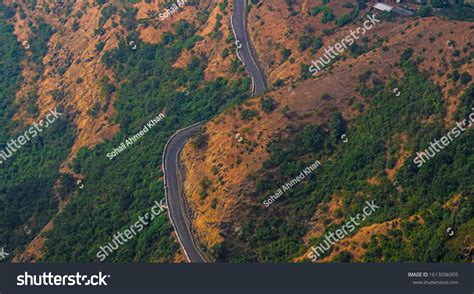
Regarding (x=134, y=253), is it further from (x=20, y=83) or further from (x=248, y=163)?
(x=20, y=83)

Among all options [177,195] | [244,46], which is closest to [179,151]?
[177,195]

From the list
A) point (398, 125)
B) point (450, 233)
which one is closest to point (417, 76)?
point (398, 125)

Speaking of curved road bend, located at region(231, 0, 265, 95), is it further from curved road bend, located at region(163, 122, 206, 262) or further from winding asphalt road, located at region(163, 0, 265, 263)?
curved road bend, located at region(163, 122, 206, 262)

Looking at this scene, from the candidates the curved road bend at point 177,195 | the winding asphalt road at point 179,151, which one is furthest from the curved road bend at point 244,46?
the curved road bend at point 177,195

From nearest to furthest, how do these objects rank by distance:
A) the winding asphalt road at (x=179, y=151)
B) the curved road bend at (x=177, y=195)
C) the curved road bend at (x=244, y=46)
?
the curved road bend at (x=177, y=195), the winding asphalt road at (x=179, y=151), the curved road bend at (x=244, y=46)

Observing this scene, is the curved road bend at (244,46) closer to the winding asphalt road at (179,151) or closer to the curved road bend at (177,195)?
the winding asphalt road at (179,151)

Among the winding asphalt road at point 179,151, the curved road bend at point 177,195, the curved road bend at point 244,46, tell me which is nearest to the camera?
the curved road bend at point 177,195

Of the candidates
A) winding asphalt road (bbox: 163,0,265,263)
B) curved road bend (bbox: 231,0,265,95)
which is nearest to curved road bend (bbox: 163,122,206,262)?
winding asphalt road (bbox: 163,0,265,263)

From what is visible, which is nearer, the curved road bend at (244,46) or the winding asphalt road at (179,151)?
the winding asphalt road at (179,151)
